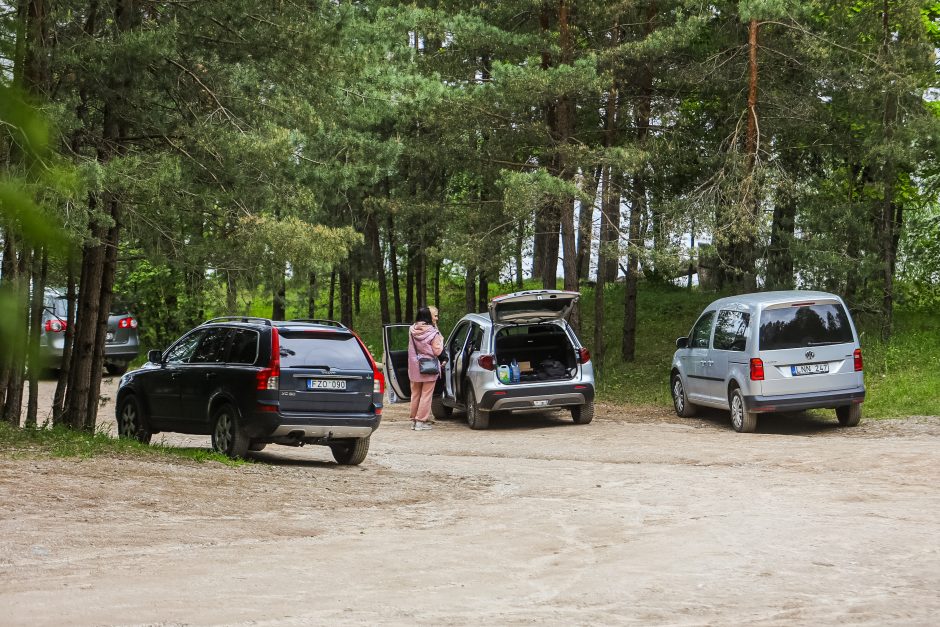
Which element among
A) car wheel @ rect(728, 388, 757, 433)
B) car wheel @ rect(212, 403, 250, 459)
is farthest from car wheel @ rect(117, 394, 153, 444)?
car wheel @ rect(728, 388, 757, 433)

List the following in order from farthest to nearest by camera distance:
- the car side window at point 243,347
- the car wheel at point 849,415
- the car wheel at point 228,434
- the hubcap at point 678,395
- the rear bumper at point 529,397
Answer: the hubcap at point 678,395, the rear bumper at point 529,397, the car wheel at point 849,415, the car side window at point 243,347, the car wheel at point 228,434

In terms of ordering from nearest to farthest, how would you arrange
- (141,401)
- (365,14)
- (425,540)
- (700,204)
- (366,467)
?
(425,540) < (366,467) < (141,401) < (700,204) < (365,14)

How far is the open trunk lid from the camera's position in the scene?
1777cm

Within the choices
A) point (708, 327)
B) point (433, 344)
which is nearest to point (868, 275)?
point (708, 327)

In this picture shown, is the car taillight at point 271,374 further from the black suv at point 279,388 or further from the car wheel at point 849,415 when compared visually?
the car wheel at point 849,415

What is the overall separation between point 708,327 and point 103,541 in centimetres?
1261

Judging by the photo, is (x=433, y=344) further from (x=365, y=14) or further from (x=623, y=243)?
(x=365, y=14)

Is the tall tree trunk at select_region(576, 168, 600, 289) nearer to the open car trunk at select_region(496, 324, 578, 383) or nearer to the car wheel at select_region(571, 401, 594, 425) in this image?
the open car trunk at select_region(496, 324, 578, 383)

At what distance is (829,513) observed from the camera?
9.59 meters

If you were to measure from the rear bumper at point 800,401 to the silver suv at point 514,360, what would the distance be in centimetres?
289

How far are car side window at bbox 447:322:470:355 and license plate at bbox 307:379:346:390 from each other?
259 inches

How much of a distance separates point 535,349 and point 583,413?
1456mm

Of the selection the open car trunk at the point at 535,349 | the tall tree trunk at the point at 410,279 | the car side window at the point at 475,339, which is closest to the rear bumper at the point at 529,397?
the open car trunk at the point at 535,349

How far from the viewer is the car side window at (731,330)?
55.3 ft
